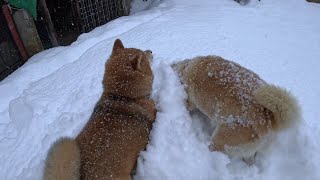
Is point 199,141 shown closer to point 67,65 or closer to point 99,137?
point 99,137

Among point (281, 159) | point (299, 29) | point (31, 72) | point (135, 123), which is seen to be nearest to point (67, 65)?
point (31, 72)

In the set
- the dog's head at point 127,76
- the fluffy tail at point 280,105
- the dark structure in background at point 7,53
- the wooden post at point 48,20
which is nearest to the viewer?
the fluffy tail at point 280,105

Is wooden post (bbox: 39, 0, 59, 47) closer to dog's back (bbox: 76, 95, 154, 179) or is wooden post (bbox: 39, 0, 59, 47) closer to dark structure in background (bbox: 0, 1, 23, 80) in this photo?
dark structure in background (bbox: 0, 1, 23, 80)

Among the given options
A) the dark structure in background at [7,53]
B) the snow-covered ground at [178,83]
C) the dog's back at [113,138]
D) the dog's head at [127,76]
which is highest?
the dog's head at [127,76]

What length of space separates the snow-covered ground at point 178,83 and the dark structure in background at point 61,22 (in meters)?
0.71

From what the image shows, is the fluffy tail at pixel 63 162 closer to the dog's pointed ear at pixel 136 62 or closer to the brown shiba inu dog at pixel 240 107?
the dog's pointed ear at pixel 136 62

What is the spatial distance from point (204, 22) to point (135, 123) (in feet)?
11.0

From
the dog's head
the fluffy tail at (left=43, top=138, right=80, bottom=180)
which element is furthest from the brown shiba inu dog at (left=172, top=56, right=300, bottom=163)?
the fluffy tail at (left=43, top=138, right=80, bottom=180)

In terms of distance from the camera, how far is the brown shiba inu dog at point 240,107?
8.61ft

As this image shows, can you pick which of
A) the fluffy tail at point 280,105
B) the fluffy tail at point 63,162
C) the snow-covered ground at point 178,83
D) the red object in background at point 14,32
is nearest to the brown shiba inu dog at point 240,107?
the fluffy tail at point 280,105

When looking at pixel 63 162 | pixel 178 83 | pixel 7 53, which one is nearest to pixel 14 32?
pixel 7 53

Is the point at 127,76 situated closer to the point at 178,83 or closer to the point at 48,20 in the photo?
the point at 178,83

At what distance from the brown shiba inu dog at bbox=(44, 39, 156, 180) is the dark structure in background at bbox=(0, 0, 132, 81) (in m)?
3.18

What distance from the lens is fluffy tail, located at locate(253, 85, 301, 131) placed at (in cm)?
258
